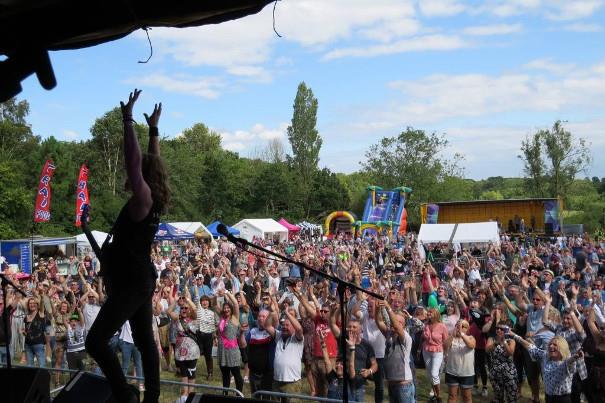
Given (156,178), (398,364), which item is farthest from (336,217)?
(156,178)

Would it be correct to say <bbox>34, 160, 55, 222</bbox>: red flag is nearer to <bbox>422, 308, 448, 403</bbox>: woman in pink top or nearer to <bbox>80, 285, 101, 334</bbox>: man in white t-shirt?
<bbox>80, 285, 101, 334</bbox>: man in white t-shirt

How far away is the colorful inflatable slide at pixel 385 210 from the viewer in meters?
40.4

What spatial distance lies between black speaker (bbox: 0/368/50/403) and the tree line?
3182cm

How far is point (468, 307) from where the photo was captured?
9000 mm

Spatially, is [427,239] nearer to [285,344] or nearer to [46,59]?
[285,344]

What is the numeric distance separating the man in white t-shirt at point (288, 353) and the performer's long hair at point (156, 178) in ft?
16.5

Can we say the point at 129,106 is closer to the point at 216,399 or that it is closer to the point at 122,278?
the point at 122,278

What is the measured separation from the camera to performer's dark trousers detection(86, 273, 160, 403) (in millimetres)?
2596

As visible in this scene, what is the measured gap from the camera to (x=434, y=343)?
302 inches

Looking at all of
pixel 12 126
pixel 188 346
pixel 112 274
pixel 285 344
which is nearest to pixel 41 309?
pixel 188 346

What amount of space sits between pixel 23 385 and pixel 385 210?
3824 cm

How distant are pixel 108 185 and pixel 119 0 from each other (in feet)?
A: 151

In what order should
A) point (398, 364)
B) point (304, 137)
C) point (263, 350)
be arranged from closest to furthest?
point (398, 364) → point (263, 350) → point (304, 137)

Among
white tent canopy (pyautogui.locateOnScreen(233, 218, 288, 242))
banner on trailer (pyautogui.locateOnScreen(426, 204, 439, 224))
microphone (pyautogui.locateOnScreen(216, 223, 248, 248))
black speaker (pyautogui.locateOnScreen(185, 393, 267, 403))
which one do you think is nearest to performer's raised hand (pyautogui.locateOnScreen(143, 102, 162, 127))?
microphone (pyautogui.locateOnScreen(216, 223, 248, 248))
